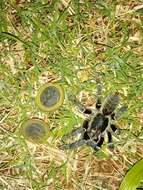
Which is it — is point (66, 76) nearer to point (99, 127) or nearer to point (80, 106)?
point (80, 106)

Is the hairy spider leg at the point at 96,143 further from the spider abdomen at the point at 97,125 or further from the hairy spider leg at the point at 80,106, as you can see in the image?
the hairy spider leg at the point at 80,106

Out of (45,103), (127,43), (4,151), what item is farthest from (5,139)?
(127,43)

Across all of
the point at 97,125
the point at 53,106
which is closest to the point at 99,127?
the point at 97,125

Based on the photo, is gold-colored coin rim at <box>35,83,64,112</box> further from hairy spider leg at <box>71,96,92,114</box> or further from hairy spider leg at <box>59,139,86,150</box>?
hairy spider leg at <box>59,139,86,150</box>

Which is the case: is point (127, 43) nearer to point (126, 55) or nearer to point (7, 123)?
point (126, 55)

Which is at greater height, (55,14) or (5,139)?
(55,14)

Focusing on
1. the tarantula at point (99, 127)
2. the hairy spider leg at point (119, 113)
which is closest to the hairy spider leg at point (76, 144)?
the tarantula at point (99, 127)
